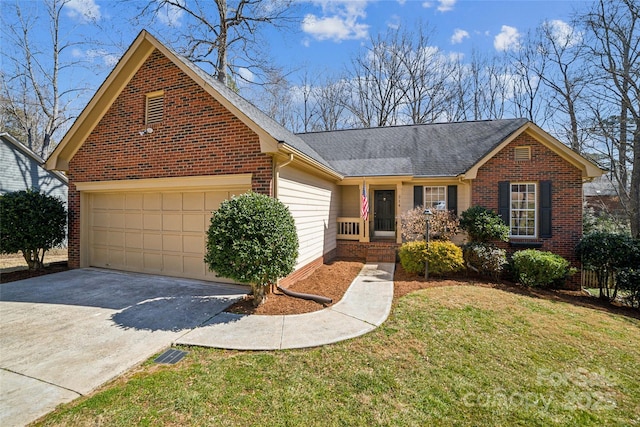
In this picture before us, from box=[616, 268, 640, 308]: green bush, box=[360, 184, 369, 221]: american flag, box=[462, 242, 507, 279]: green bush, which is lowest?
box=[616, 268, 640, 308]: green bush

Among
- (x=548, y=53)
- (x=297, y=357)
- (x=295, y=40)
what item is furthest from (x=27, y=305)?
(x=548, y=53)

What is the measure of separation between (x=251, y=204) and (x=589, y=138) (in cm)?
1740

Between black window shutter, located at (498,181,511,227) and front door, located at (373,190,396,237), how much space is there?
3.96 meters

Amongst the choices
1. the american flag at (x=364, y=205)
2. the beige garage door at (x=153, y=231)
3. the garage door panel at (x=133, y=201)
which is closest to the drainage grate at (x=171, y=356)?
the beige garage door at (x=153, y=231)

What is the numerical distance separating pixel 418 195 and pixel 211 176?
812cm

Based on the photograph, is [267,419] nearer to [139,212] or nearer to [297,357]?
[297,357]

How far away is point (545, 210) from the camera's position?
954 cm

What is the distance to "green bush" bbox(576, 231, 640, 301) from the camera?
25.0 feet

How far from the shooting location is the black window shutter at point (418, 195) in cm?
1123

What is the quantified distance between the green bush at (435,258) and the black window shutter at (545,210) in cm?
367

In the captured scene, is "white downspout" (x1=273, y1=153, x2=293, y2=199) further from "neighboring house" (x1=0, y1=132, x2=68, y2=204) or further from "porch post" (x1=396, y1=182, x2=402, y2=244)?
"neighboring house" (x1=0, y1=132, x2=68, y2=204)

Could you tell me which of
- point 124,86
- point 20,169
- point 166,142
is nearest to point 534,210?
point 166,142

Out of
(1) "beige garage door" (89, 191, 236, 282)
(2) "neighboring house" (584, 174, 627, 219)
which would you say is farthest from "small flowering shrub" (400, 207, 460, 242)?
(2) "neighboring house" (584, 174, 627, 219)

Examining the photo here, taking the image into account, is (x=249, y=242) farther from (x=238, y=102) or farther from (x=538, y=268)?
(x=538, y=268)
